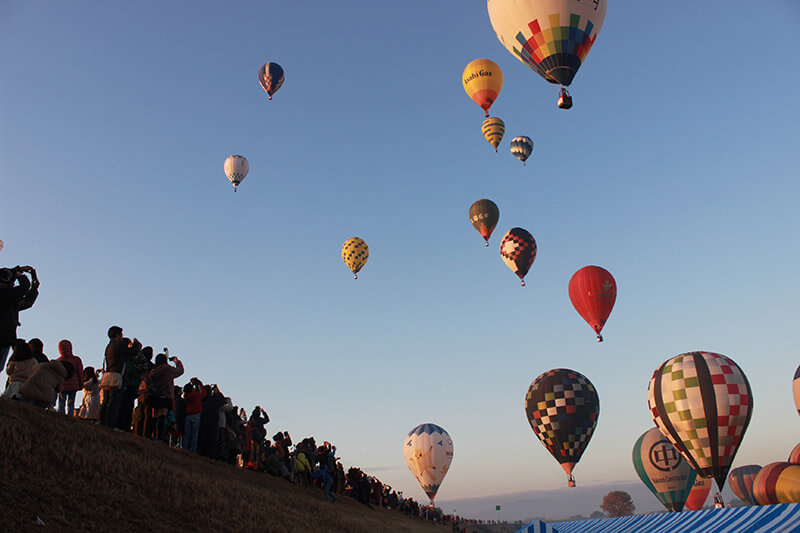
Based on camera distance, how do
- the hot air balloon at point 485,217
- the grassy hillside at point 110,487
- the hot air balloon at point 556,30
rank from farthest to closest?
1. the hot air balloon at point 485,217
2. the hot air balloon at point 556,30
3. the grassy hillside at point 110,487

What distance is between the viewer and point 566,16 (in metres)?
27.5

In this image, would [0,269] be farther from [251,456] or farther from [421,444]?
[421,444]

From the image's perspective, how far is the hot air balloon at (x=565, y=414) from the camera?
37594 millimetres

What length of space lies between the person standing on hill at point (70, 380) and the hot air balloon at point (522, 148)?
1815 inches

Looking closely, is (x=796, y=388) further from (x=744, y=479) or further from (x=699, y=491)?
(x=744, y=479)

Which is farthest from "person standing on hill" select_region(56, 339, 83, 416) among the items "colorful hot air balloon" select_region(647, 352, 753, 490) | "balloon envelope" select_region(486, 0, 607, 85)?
"colorful hot air balloon" select_region(647, 352, 753, 490)

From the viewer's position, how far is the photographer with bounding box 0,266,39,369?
966 centimetres

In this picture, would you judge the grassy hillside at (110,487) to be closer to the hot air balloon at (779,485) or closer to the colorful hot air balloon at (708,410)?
the colorful hot air balloon at (708,410)

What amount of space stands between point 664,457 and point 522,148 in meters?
28.3

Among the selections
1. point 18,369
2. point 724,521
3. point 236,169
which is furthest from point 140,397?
point 236,169

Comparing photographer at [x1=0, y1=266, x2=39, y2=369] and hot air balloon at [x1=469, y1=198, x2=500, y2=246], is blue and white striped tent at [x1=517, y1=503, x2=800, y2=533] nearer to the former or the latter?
photographer at [x1=0, y1=266, x2=39, y2=369]

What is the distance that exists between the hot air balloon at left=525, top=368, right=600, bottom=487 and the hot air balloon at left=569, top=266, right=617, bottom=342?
354 cm

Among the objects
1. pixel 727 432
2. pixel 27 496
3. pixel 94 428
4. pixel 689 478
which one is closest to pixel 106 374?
pixel 94 428

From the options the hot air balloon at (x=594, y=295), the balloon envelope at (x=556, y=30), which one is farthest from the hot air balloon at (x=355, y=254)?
the balloon envelope at (x=556, y=30)
